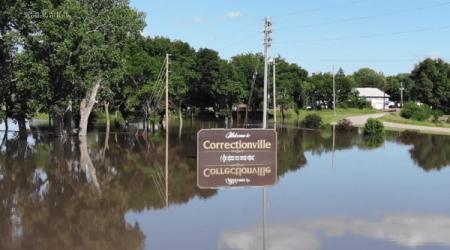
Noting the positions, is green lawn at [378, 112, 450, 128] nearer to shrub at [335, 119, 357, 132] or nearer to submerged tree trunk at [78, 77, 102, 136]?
shrub at [335, 119, 357, 132]

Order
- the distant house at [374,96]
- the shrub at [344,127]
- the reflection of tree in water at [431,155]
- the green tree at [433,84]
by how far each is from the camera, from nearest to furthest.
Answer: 1. the reflection of tree in water at [431,155]
2. the shrub at [344,127]
3. the green tree at [433,84]
4. the distant house at [374,96]

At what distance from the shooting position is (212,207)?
16.2m

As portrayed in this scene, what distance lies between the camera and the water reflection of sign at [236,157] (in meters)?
20.3

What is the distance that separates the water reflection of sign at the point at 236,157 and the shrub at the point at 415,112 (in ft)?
176

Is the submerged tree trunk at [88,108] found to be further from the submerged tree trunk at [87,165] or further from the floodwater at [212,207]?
the floodwater at [212,207]

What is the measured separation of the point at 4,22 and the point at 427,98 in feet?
234

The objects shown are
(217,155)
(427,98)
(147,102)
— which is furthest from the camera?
(427,98)

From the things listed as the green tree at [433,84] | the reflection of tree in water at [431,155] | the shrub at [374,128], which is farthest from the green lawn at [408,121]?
the reflection of tree in water at [431,155]

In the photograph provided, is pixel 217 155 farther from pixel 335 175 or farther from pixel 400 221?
pixel 400 221

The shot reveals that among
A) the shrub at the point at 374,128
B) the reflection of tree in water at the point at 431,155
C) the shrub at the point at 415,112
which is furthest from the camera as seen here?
the shrub at the point at 415,112

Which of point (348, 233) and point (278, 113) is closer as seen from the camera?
point (348, 233)

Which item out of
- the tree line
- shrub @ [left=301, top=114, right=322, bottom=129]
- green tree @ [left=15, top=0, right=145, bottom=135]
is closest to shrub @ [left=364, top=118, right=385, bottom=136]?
shrub @ [left=301, top=114, right=322, bottom=129]

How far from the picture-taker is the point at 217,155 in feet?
78.1

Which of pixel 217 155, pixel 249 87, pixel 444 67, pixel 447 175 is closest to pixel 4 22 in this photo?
pixel 217 155
